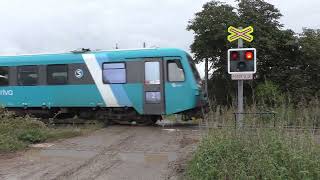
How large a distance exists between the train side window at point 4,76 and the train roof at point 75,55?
20cm

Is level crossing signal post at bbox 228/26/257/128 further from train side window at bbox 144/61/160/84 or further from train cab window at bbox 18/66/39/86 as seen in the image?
train cab window at bbox 18/66/39/86

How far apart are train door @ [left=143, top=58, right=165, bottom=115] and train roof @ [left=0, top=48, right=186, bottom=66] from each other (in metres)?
0.33

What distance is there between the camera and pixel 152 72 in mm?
18766

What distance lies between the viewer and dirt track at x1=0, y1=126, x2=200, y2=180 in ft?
33.1

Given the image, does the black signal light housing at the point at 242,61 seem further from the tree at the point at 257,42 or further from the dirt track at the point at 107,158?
the tree at the point at 257,42

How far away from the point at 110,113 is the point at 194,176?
1107 cm

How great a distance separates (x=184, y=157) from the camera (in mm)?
11398

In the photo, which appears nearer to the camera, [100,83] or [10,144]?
[10,144]

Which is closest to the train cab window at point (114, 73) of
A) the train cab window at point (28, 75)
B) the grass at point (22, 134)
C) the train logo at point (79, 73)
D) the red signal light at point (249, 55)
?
the train logo at point (79, 73)

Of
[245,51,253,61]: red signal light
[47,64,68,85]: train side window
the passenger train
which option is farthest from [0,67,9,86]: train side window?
[245,51,253,61]: red signal light

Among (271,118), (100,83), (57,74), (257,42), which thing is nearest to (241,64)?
(271,118)

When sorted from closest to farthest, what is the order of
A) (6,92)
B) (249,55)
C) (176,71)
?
(249,55) → (176,71) → (6,92)

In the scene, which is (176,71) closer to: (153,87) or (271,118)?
(153,87)

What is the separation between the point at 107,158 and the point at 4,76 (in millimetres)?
11190
